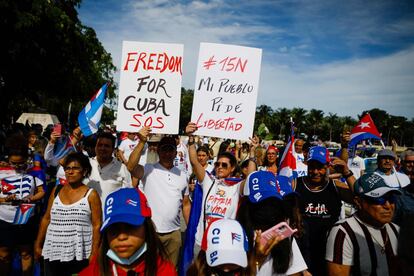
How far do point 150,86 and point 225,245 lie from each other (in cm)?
255

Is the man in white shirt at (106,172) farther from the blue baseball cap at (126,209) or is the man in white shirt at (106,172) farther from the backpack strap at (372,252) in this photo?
the backpack strap at (372,252)

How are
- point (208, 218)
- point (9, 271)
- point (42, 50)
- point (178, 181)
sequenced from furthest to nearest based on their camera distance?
point (42, 50) < point (178, 181) < point (9, 271) < point (208, 218)

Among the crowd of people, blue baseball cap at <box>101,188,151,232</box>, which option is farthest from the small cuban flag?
blue baseball cap at <box>101,188,151,232</box>

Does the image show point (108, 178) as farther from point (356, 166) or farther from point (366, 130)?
point (356, 166)

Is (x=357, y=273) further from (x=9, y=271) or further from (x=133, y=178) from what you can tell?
(x=9, y=271)

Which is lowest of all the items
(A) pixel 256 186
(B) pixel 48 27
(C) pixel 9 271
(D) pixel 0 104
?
(C) pixel 9 271

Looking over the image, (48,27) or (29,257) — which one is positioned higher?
(48,27)

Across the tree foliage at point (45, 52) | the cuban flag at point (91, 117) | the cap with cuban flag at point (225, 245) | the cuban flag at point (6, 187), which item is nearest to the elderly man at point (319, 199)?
the cap with cuban flag at point (225, 245)

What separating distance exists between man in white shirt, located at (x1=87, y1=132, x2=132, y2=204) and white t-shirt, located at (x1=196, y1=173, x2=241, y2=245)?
1.02 m

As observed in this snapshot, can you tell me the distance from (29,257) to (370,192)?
12.9 ft

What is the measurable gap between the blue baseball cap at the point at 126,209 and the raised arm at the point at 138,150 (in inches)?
64.4

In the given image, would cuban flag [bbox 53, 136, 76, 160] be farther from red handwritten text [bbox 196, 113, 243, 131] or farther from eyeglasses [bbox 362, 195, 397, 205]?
eyeglasses [bbox 362, 195, 397, 205]

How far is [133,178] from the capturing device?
3.98 m

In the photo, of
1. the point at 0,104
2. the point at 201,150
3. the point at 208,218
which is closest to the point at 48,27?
the point at 0,104
